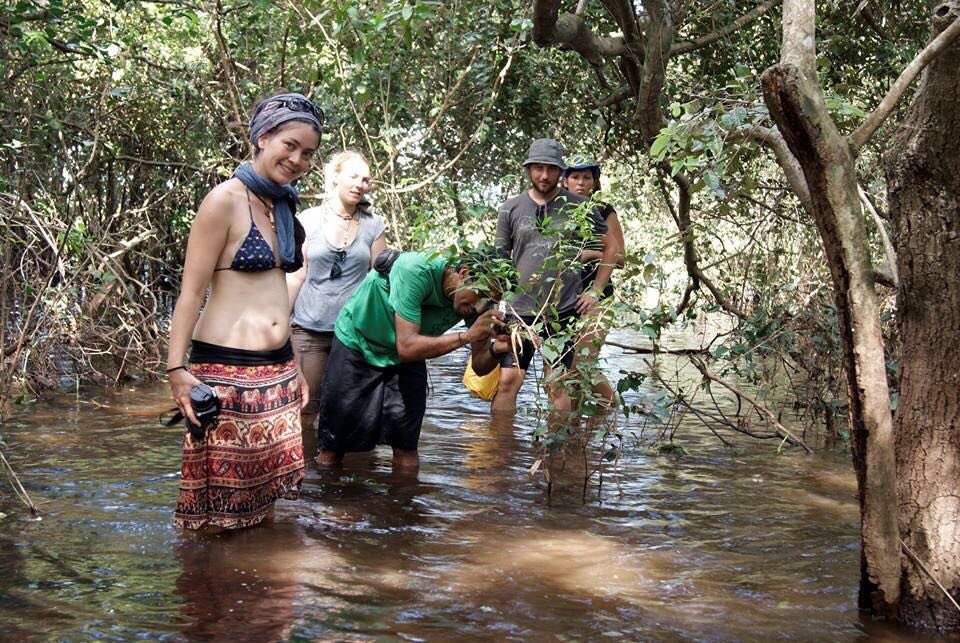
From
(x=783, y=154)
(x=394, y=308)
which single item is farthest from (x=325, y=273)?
(x=783, y=154)

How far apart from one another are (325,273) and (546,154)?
161cm

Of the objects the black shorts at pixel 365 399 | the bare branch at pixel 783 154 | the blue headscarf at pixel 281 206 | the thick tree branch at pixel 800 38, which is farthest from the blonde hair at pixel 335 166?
the thick tree branch at pixel 800 38

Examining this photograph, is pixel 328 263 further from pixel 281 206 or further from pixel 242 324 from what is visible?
pixel 242 324

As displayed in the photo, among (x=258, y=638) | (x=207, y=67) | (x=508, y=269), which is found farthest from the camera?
(x=207, y=67)

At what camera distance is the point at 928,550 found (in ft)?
11.8

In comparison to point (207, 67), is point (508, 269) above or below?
below

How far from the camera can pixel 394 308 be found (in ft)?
17.3

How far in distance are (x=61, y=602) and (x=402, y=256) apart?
2294mm

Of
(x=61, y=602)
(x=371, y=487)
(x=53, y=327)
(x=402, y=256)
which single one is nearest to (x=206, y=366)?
(x=61, y=602)

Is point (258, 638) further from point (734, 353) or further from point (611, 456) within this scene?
point (734, 353)

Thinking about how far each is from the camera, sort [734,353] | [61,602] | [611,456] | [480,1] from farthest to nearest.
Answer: [480,1]
[734,353]
[611,456]
[61,602]

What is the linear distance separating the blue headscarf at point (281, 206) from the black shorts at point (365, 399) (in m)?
1.35

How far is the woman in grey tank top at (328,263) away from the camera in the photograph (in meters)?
6.28

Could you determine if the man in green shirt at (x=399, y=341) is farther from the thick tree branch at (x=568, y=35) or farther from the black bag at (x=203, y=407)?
the thick tree branch at (x=568, y=35)
